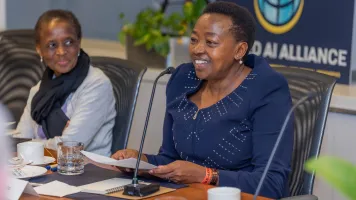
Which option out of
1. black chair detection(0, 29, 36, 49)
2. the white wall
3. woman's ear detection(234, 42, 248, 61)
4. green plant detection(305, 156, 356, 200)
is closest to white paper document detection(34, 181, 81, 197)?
woman's ear detection(234, 42, 248, 61)

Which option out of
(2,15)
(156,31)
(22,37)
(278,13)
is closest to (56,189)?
(22,37)

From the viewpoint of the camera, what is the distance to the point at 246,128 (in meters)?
2.23

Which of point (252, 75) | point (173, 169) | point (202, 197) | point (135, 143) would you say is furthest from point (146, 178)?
point (135, 143)

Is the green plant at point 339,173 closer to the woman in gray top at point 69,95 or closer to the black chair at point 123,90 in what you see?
the black chair at point 123,90

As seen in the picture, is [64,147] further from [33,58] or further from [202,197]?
[33,58]

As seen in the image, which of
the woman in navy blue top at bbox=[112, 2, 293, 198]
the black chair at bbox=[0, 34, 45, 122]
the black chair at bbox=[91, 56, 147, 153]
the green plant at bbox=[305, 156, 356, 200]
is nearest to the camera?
the green plant at bbox=[305, 156, 356, 200]

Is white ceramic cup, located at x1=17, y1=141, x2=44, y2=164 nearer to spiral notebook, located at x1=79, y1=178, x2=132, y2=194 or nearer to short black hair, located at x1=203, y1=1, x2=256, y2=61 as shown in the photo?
spiral notebook, located at x1=79, y1=178, x2=132, y2=194

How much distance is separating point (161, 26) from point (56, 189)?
2229 mm

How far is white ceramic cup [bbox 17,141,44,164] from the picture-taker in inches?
88.7

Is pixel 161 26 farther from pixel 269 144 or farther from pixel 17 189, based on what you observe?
pixel 17 189

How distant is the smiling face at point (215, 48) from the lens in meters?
2.28

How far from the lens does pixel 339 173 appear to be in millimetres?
616

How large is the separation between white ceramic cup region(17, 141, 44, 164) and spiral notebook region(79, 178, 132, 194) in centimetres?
31

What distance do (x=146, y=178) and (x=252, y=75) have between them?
0.50 m
